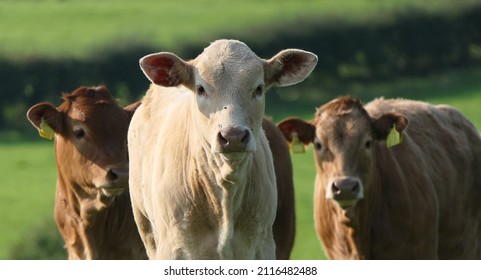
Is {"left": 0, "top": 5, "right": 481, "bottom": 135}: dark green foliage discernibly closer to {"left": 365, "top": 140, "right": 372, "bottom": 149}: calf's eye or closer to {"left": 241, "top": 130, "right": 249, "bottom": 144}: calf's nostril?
{"left": 365, "top": 140, "right": 372, "bottom": 149}: calf's eye

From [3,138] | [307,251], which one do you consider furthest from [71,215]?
[3,138]

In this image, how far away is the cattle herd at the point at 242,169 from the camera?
8000 millimetres

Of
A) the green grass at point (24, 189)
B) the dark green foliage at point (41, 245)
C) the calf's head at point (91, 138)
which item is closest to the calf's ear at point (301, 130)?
the calf's head at point (91, 138)

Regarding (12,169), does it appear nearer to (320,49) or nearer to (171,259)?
(320,49)

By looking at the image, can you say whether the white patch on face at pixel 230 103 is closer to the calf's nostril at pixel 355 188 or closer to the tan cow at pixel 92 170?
the tan cow at pixel 92 170

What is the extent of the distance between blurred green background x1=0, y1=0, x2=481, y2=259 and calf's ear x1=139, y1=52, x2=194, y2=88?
60.7 ft

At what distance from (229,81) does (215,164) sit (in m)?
0.53

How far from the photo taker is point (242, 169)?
7.89m

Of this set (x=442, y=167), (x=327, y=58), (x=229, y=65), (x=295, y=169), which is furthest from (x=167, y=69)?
(x=327, y=58)

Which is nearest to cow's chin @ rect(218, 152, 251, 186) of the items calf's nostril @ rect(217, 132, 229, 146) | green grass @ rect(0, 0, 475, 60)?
calf's nostril @ rect(217, 132, 229, 146)

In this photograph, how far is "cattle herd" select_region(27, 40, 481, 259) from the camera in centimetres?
800

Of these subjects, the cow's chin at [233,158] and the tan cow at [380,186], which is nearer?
the cow's chin at [233,158]

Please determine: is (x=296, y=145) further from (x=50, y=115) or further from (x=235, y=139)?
(x=235, y=139)

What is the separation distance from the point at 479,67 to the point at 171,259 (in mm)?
29845
